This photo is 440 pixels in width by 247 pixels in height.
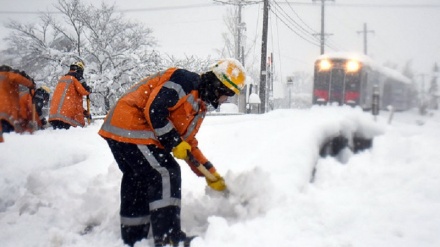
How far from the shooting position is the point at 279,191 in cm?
251

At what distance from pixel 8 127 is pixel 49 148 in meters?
0.73

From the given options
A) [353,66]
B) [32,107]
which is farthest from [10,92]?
[353,66]

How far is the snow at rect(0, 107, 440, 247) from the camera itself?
2186 millimetres

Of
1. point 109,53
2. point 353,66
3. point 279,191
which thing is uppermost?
point 109,53

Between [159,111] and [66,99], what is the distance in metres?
4.13

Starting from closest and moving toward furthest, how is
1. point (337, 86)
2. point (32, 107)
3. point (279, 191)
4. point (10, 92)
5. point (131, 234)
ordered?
point (131, 234)
point (279, 191)
point (10, 92)
point (337, 86)
point (32, 107)

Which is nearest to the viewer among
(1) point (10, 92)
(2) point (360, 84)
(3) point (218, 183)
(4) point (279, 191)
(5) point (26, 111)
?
(4) point (279, 191)

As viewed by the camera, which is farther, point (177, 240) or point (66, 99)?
point (66, 99)

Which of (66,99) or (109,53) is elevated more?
(109,53)

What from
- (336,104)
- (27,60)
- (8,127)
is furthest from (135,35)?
(336,104)

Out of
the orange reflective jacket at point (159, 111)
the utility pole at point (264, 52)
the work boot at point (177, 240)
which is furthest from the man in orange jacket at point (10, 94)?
the utility pole at point (264, 52)

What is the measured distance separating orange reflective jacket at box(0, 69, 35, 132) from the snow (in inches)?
17.4

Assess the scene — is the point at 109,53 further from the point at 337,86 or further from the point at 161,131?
the point at 161,131

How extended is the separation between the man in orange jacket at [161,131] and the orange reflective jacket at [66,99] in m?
3.73
